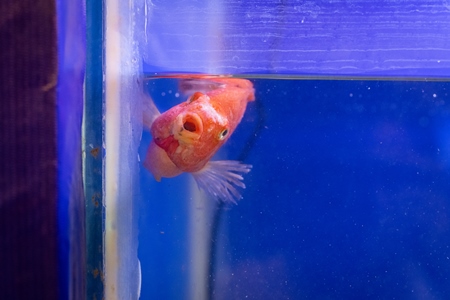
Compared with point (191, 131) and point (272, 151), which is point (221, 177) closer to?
point (272, 151)

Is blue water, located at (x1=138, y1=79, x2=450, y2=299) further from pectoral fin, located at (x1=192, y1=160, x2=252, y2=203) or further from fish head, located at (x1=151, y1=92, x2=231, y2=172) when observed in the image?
fish head, located at (x1=151, y1=92, x2=231, y2=172)

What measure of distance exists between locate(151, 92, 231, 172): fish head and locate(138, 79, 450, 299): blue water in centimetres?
58

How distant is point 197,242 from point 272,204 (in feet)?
1.89

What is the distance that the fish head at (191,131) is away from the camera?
160 centimetres

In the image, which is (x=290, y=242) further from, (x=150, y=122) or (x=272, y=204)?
(x=150, y=122)

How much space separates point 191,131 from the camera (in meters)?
→ 1.62

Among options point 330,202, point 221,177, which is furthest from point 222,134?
point 330,202

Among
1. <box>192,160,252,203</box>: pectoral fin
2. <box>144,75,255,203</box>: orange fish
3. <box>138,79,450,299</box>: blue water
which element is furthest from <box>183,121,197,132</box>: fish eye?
<box>138,79,450,299</box>: blue water

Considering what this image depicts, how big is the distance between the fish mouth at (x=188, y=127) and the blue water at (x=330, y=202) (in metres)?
0.76

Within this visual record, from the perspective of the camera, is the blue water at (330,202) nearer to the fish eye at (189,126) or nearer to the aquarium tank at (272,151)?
the aquarium tank at (272,151)

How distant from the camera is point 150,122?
1925 millimetres

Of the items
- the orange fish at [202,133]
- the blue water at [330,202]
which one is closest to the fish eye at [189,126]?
the orange fish at [202,133]

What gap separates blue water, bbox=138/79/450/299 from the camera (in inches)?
95.0

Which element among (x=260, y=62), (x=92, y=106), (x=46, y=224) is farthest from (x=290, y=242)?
(x=46, y=224)
